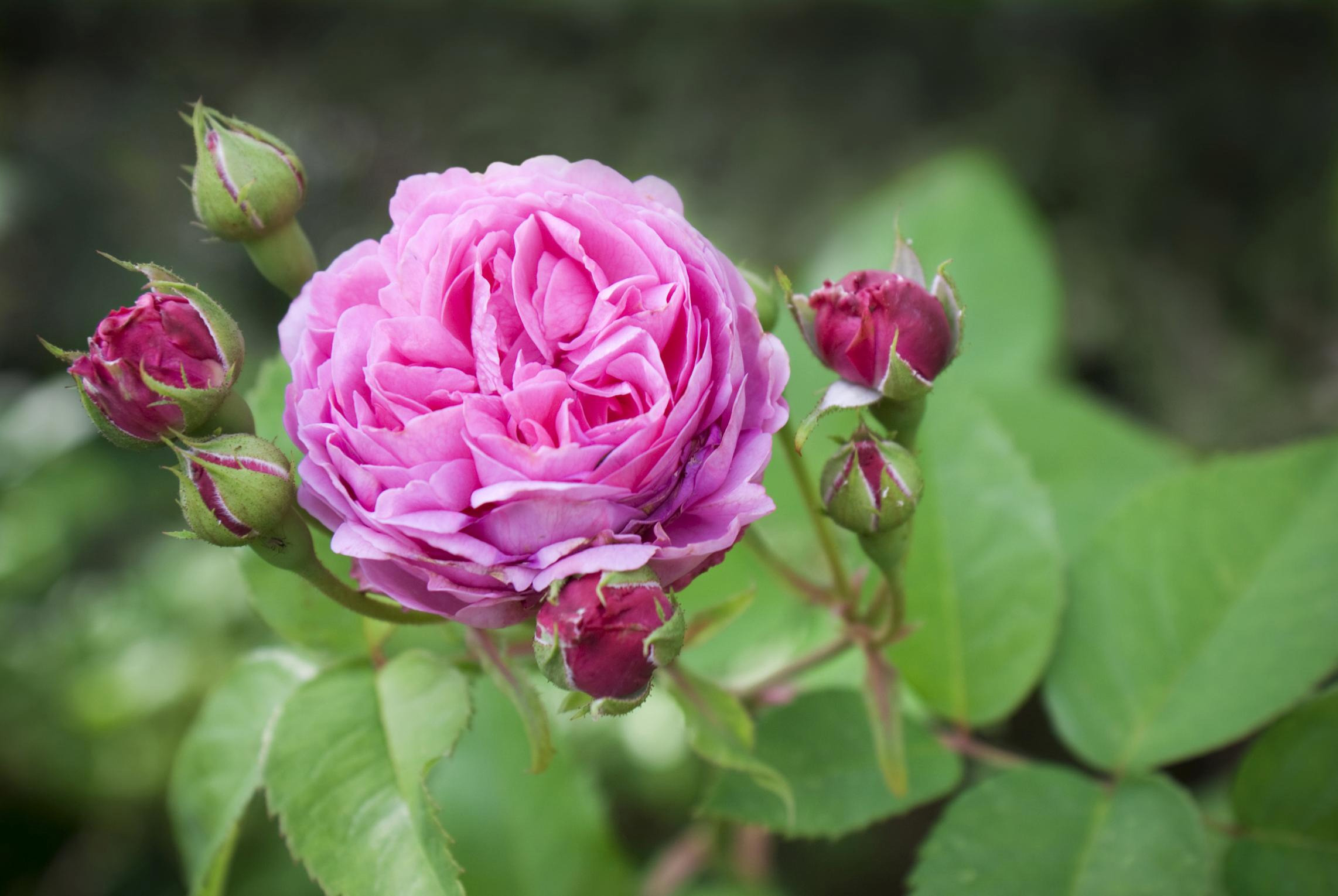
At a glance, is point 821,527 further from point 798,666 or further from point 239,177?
point 239,177

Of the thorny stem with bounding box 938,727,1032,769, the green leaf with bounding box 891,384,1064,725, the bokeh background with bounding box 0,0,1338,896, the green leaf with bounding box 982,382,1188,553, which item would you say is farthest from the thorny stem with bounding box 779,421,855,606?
the bokeh background with bounding box 0,0,1338,896

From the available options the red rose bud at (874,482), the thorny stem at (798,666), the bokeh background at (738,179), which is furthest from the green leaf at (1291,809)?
the bokeh background at (738,179)

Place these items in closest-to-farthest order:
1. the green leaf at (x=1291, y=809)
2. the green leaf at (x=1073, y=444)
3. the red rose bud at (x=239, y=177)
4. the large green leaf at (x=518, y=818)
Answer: the red rose bud at (x=239, y=177)
the green leaf at (x=1291, y=809)
the large green leaf at (x=518, y=818)
the green leaf at (x=1073, y=444)

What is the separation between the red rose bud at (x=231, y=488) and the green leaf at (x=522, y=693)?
9.4 inches

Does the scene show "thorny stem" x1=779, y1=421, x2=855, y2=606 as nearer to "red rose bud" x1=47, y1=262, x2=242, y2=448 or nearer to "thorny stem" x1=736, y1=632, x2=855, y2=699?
"thorny stem" x1=736, y1=632, x2=855, y2=699

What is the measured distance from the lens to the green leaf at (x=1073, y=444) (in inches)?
69.0

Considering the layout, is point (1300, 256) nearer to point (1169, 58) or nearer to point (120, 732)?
point (1169, 58)

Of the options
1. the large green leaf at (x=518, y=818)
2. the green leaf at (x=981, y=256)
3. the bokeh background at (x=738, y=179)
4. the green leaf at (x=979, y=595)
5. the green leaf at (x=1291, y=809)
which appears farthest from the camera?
the bokeh background at (x=738, y=179)

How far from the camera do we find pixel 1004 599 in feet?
3.88

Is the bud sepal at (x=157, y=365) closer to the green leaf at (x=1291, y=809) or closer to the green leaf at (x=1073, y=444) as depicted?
the green leaf at (x=1291, y=809)

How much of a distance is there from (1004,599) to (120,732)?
6.44ft

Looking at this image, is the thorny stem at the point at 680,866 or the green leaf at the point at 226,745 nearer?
the green leaf at the point at 226,745

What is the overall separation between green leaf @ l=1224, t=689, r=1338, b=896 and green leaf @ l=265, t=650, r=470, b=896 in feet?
2.89

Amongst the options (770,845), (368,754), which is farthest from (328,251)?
(368,754)
